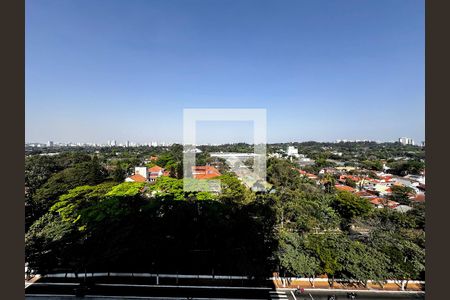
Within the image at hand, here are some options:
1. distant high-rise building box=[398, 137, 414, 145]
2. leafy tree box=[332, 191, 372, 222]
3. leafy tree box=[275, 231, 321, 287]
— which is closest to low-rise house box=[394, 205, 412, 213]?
leafy tree box=[332, 191, 372, 222]

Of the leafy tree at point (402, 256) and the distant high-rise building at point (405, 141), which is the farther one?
the distant high-rise building at point (405, 141)

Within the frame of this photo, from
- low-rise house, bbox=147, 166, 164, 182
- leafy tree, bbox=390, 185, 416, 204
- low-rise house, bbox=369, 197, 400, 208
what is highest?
low-rise house, bbox=147, 166, 164, 182

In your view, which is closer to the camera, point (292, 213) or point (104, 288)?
point (104, 288)

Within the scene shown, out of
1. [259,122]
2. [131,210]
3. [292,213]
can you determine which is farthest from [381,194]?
[131,210]

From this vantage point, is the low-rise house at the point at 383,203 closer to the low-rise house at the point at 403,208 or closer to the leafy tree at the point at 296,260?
the low-rise house at the point at 403,208

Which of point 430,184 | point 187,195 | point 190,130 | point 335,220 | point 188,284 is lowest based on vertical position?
point 188,284

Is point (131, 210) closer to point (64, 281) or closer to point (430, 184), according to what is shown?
point (64, 281)

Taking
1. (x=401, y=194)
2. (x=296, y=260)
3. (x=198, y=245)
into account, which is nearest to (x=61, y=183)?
(x=198, y=245)

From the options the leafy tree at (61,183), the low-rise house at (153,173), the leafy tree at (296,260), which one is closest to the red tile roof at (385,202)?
the leafy tree at (296,260)

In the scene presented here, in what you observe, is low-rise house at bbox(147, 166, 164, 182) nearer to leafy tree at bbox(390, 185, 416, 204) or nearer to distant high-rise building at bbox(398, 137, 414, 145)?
leafy tree at bbox(390, 185, 416, 204)

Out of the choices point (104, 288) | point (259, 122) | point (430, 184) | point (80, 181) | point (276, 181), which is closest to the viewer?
point (430, 184)

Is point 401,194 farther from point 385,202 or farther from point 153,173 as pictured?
point 153,173
